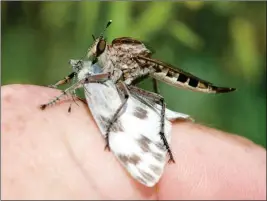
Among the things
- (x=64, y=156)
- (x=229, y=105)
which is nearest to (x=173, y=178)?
(x=64, y=156)

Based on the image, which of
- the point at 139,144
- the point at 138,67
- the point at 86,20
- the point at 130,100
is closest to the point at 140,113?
the point at 130,100

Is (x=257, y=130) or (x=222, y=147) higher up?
(x=222, y=147)

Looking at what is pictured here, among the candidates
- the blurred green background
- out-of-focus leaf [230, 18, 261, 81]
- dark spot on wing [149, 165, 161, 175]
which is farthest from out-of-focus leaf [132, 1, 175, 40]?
dark spot on wing [149, 165, 161, 175]

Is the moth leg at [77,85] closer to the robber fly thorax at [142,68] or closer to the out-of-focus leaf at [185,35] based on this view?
the robber fly thorax at [142,68]

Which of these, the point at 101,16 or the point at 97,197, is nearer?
the point at 97,197

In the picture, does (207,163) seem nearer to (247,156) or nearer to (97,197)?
(247,156)

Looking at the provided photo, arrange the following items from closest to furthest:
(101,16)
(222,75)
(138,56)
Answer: (138,56), (101,16), (222,75)

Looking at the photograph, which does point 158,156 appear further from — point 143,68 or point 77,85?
point 143,68
